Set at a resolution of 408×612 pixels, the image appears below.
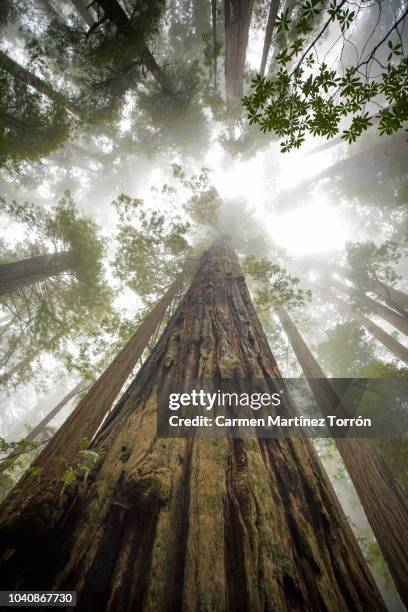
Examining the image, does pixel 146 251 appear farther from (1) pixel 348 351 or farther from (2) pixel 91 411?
(1) pixel 348 351

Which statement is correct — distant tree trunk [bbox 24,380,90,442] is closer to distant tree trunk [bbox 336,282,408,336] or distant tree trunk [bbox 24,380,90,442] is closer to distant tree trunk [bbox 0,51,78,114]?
distant tree trunk [bbox 0,51,78,114]

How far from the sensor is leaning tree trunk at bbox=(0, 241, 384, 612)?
92 cm

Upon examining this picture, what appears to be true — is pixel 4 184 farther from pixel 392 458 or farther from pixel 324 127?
pixel 392 458

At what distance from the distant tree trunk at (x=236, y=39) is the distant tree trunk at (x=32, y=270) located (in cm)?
671

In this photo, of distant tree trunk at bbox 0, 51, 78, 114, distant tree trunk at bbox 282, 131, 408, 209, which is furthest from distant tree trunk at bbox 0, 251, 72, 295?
distant tree trunk at bbox 282, 131, 408, 209

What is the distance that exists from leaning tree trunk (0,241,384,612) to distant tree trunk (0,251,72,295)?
24.8 ft

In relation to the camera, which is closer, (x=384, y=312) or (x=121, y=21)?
(x=121, y=21)

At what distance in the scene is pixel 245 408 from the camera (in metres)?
1.86

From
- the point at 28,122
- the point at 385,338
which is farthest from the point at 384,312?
the point at 28,122

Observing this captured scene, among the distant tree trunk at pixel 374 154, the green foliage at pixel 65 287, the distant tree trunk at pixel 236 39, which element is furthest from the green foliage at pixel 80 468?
the distant tree trunk at pixel 374 154

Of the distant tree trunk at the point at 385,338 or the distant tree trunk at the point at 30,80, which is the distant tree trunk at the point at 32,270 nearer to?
the distant tree trunk at the point at 30,80

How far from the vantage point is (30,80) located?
775cm

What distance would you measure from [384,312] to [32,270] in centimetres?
1261

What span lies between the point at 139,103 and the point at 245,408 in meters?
12.4
